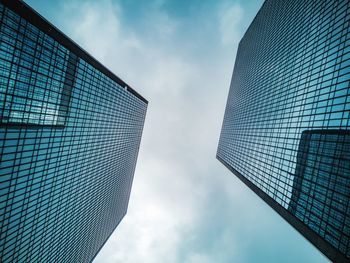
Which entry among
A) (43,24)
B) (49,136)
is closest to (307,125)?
(49,136)

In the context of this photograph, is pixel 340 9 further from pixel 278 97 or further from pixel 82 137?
pixel 82 137

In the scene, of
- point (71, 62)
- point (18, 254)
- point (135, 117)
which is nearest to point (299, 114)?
point (71, 62)

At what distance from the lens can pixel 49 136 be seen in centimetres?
4784

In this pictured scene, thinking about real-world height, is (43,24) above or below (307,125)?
above

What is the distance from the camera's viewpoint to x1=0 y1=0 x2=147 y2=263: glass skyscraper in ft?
121

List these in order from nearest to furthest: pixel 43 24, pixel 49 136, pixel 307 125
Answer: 1. pixel 43 24
2. pixel 307 125
3. pixel 49 136

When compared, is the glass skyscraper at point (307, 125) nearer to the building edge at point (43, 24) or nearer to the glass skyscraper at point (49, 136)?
the glass skyscraper at point (49, 136)

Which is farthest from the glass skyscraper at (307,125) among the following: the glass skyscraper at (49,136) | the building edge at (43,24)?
the building edge at (43,24)

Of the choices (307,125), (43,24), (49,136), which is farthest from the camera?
(49,136)

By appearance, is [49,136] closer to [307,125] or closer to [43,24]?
[43,24]

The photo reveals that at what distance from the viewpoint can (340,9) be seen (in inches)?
1575

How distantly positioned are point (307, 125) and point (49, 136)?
49.8 metres

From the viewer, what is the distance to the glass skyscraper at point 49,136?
3675 cm

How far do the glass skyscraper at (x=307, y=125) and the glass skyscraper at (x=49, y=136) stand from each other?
47866 millimetres
